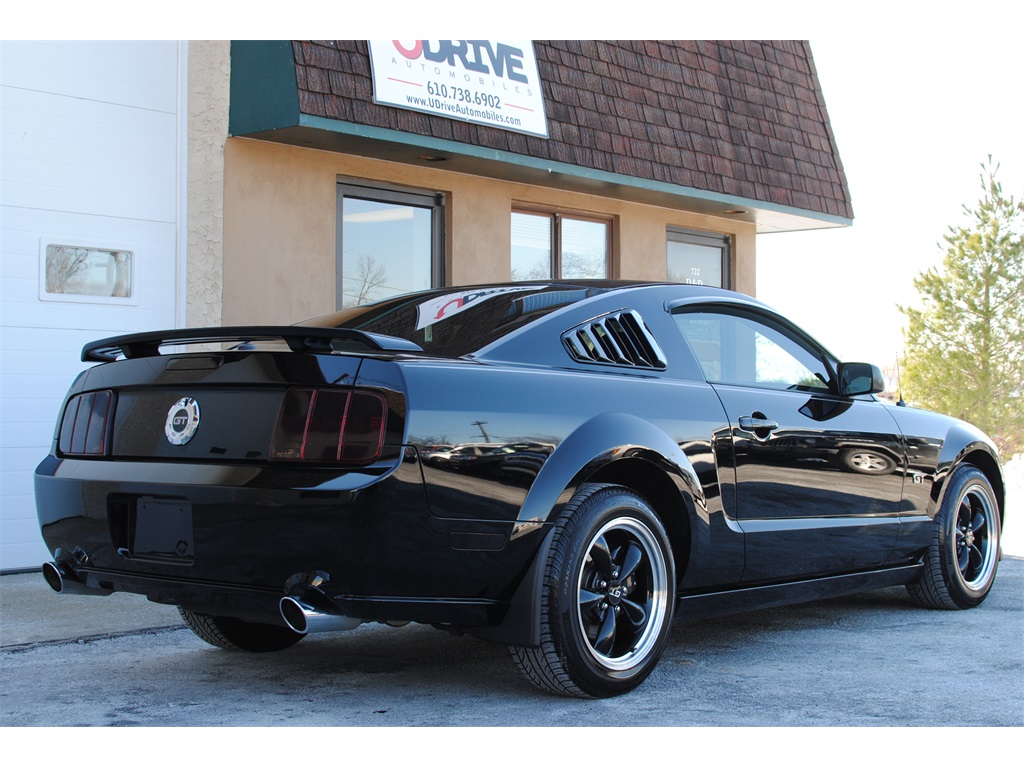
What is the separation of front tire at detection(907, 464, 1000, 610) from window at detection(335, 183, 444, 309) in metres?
4.80

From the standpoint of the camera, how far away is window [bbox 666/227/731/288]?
1232 cm

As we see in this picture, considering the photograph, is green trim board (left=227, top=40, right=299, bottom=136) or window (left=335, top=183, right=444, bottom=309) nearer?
green trim board (left=227, top=40, right=299, bottom=136)

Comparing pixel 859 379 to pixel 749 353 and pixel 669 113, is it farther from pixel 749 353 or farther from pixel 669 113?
pixel 669 113

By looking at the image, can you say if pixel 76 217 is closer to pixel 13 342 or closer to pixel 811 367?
pixel 13 342

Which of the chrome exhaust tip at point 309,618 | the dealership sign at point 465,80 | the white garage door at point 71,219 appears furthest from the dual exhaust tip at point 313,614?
the dealership sign at point 465,80

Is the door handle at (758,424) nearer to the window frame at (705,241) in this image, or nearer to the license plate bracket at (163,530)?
the license plate bracket at (163,530)

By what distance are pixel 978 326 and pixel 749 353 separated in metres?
20.2

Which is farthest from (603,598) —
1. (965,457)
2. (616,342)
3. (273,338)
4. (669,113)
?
(669,113)

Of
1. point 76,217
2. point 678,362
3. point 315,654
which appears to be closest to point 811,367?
point 678,362

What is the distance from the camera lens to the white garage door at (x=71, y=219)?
301 inches

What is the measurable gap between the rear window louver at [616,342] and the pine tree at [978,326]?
793 inches

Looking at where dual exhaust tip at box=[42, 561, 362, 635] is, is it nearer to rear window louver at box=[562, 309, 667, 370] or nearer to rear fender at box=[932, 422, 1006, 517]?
rear window louver at box=[562, 309, 667, 370]

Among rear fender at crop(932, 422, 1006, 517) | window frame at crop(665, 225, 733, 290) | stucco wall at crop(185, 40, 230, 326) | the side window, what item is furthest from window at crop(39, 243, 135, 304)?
window frame at crop(665, 225, 733, 290)

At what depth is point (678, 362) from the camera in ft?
15.5
